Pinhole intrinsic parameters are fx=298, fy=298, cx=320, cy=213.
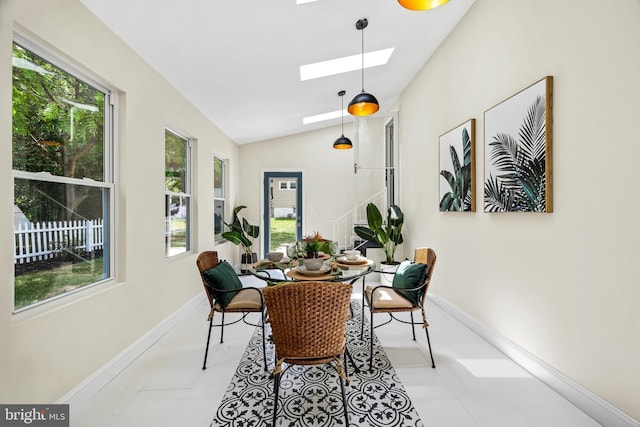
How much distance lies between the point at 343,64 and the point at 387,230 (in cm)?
256

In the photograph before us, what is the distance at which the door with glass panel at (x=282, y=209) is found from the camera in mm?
6816

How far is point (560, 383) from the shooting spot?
6.72ft

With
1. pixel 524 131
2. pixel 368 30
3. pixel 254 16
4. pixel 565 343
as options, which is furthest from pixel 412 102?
pixel 565 343

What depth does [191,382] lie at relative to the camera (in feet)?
7.30

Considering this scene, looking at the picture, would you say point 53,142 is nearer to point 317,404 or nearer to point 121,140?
point 121,140

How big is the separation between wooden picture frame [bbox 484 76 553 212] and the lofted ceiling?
1436mm

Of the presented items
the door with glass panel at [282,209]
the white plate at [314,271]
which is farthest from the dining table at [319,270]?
the door with glass panel at [282,209]

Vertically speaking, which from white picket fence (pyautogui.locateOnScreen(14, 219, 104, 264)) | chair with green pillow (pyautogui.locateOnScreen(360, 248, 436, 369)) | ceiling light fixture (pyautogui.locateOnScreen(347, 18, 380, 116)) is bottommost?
chair with green pillow (pyautogui.locateOnScreen(360, 248, 436, 369))

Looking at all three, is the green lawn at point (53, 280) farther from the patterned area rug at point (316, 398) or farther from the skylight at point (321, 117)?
the skylight at point (321, 117)

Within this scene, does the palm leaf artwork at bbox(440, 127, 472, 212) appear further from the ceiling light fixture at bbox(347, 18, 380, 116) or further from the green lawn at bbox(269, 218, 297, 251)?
the green lawn at bbox(269, 218, 297, 251)

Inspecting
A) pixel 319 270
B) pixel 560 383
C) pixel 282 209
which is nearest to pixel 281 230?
pixel 282 209

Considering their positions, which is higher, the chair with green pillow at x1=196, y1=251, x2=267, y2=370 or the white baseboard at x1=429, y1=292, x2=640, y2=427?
the chair with green pillow at x1=196, y1=251, x2=267, y2=370

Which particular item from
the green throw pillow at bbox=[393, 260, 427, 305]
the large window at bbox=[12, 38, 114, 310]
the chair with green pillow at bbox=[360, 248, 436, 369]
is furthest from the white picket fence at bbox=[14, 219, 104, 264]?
the green throw pillow at bbox=[393, 260, 427, 305]

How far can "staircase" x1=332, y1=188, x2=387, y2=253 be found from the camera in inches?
237
